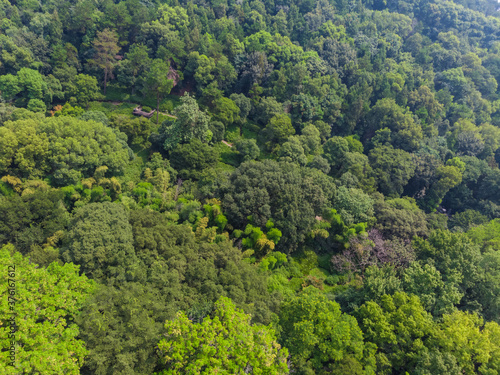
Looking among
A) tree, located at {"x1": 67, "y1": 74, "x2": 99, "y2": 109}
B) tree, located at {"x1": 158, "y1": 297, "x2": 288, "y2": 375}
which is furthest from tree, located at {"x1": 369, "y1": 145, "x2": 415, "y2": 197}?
tree, located at {"x1": 67, "y1": 74, "x2": 99, "y2": 109}

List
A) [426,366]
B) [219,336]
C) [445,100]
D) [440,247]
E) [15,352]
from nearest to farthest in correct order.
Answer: [15,352] → [219,336] → [426,366] → [440,247] → [445,100]

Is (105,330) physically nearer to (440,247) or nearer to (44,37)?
(440,247)

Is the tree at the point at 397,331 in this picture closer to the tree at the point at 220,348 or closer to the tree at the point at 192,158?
the tree at the point at 220,348

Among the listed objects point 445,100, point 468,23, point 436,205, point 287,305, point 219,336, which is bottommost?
point 436,205

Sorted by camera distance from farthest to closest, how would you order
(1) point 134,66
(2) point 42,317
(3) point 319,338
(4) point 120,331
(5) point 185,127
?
(1) point 134,66 → (5) point 185,127 → (3) point 319,338 → (4) point 120,331 → (2) point 42,317

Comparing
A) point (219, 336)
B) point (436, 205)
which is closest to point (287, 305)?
point (219, 336)

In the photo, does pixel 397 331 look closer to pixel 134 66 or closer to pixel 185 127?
pixel 185 127

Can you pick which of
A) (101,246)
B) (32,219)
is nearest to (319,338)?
(101,246)

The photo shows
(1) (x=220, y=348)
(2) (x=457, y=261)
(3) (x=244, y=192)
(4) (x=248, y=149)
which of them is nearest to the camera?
(1) (x=220, y=348)
